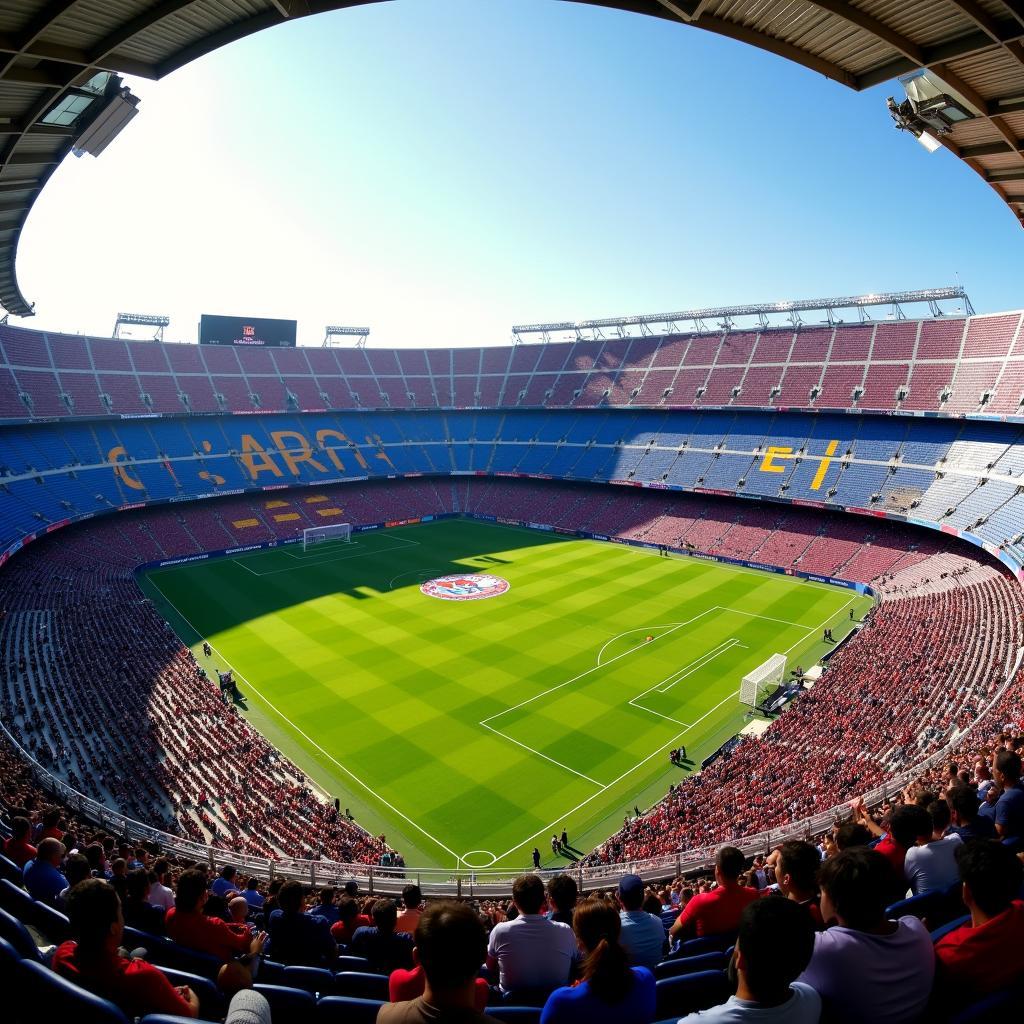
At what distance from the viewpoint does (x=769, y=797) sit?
2041 cm

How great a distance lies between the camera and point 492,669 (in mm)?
32656

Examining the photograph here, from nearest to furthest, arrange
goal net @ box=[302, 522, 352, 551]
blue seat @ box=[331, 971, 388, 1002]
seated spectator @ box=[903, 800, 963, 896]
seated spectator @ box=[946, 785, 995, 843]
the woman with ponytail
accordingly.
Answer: the woman with ponytail
blue seat @ box=[331, 971, 388, 1002]
seated spectator @ box=[903, 800, 963, 896]
seated spectator @ box=[946, 785, 995, 843]
goal net @ box=[302, 522, 352, 551]

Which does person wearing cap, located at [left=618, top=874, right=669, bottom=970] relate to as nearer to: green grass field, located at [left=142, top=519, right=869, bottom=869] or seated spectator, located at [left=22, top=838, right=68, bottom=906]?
seated spectator, located at [left=22, top=838, right=68, bottom=906]

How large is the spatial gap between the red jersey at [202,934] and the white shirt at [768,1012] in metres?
5.18

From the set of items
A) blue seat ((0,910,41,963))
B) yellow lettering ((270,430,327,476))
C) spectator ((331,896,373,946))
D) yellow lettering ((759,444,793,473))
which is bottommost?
spectator ((331,896,373,946))

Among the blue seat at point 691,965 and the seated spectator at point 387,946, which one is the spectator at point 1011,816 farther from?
the seated spectator at point 387,946

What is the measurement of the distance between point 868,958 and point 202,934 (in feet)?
19.5

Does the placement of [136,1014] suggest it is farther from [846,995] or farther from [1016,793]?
[1016,793]

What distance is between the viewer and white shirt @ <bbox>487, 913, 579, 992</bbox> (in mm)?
5117

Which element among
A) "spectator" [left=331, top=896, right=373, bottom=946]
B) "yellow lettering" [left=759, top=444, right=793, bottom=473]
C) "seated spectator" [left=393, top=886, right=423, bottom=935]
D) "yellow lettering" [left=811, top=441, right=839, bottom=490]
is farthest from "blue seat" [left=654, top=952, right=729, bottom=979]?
"yellow lettering" [left=759, top=444, right=793, bottom=473]

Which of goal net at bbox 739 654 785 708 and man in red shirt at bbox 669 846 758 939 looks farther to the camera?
goal net at bbox 739 654 785 708

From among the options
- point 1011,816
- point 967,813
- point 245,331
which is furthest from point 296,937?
point 245,331

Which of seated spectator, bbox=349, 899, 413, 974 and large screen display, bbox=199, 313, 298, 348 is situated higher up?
large screen display, bbox=199, 313, 298, 348

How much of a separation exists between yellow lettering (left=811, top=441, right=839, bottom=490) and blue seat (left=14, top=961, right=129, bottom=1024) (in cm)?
5707
